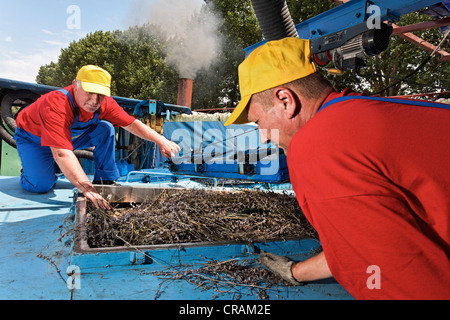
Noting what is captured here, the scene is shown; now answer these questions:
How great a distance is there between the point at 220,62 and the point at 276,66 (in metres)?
19.4

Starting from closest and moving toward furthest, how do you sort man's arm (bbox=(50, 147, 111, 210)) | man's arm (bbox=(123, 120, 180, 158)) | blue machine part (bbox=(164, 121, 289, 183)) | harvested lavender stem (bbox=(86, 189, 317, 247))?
harvested lavender stem (bbox=(86, 189, 317, 247)) → man's arm (bbox=(50, 147, 111, 210)) → man's arm (bbox=(123, 120, 180, 158)) → blue machine part (bbox=(164, 121, 289, 183))

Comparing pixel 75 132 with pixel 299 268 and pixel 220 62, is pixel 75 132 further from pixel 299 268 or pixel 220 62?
pixel 220 62

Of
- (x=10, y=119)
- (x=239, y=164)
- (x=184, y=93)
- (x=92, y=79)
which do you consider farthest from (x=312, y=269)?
(x=184, y=93)

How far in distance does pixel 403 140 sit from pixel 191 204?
1.97m

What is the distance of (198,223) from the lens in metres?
2.21

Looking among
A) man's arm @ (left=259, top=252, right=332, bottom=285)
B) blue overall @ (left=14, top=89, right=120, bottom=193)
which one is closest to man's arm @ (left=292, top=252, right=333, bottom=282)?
man's arm @ (left=259, top=252, right=332, bottom=285)

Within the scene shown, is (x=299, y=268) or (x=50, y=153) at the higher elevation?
(x=50, y=153)

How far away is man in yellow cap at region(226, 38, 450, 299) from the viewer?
82 cm

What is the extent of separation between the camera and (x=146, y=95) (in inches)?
917

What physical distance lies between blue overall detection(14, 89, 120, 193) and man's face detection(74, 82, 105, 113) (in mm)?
354

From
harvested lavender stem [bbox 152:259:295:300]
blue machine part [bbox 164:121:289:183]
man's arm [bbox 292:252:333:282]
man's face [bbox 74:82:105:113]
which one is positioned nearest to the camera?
man's arm [bbox 292:252:333:282]

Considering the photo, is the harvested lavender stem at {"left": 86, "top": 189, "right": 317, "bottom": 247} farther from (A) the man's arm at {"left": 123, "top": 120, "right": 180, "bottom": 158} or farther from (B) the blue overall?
(B) the blue overall

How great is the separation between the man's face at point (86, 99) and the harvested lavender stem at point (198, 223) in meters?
1.22

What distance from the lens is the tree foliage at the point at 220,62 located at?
13.7 meters
